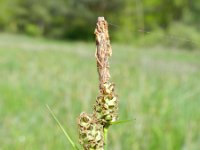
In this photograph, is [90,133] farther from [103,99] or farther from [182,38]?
[182,38]

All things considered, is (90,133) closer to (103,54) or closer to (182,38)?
(103,54)

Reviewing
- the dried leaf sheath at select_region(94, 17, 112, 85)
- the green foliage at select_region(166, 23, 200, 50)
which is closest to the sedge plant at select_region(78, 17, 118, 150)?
the dried leaf sheath at select_region(94, 17, 112, 85)

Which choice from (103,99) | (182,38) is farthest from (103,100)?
(182,38)

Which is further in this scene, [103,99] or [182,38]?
[182,38]

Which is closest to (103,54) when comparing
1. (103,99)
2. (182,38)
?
(103,99)

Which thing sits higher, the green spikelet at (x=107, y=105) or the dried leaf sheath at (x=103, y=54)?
the dried leaf sheath at (x=103, y=54)

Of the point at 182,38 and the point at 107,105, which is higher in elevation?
the point at 182,38

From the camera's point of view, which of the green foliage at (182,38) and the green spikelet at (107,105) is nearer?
the green spikelet at (107,105)

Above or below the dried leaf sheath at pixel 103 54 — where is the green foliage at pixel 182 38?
above

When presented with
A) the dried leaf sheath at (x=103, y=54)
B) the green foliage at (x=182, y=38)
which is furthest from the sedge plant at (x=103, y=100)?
the green foliage at (x=182, y=38)

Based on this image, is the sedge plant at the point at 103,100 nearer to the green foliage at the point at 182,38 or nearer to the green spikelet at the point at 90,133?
the green spikelet at the point at 90,133

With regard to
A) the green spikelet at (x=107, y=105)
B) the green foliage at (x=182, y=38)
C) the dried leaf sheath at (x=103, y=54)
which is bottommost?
the green spikelet at (x=107, y=105)
